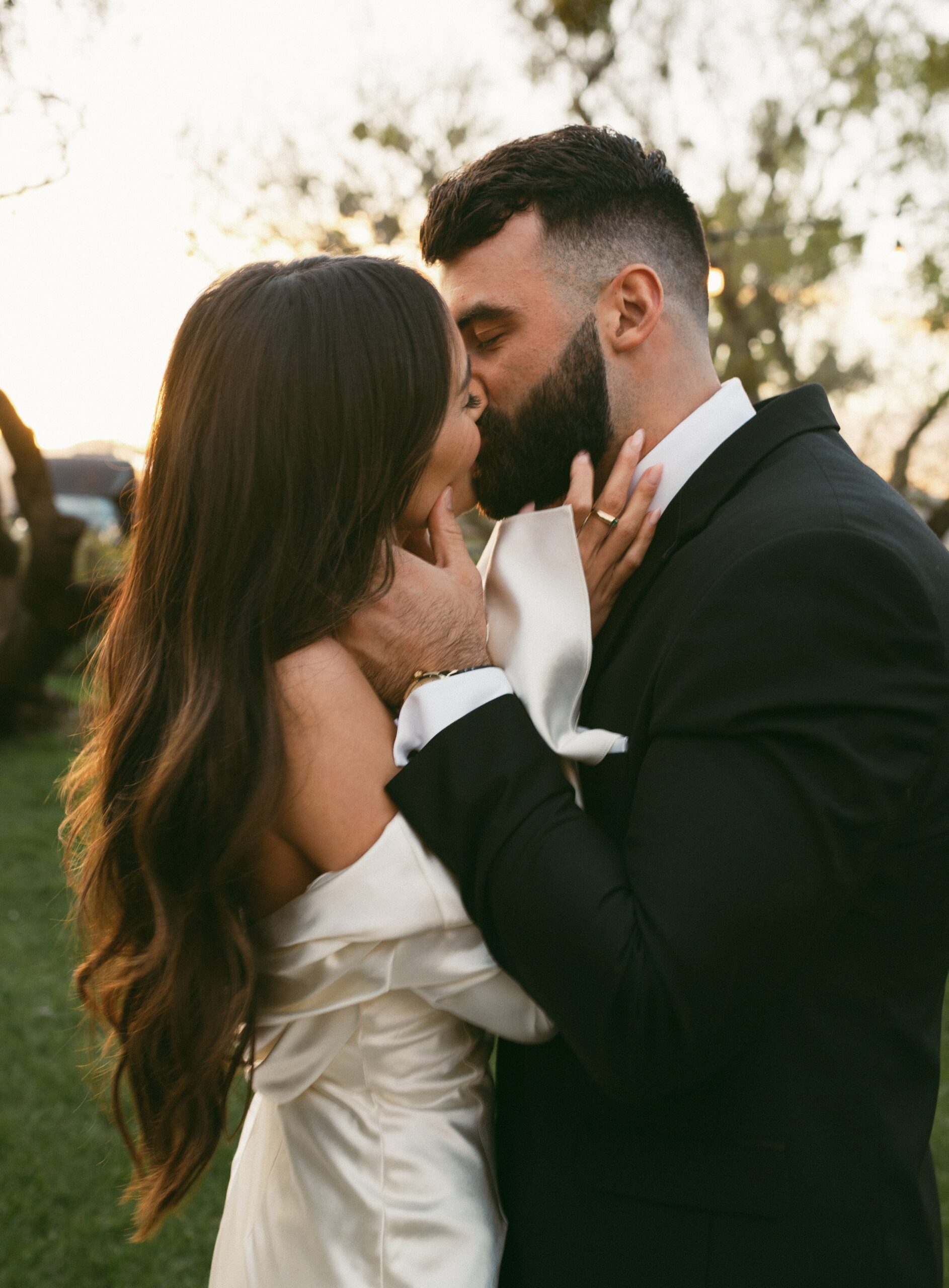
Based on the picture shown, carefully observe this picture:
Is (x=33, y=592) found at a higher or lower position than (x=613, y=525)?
lower

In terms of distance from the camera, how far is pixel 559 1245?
5.75 ft

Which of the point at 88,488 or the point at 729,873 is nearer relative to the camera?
the point at 729,873

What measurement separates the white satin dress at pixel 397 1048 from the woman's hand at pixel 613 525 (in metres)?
0.14

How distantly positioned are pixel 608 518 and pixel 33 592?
31.3 ft

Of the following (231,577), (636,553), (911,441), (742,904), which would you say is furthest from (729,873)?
(911,441)

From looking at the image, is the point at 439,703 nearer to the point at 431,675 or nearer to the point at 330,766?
the point at 431,675

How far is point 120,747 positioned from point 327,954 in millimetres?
495

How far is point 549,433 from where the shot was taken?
2.38 meters

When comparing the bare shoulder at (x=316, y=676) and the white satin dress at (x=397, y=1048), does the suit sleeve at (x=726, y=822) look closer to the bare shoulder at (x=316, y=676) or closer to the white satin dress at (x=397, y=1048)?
the white satin dress at (x=397, y=1048)

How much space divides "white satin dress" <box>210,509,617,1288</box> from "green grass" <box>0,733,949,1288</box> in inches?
73.1

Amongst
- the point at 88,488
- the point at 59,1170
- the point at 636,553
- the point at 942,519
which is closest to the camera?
the point at 636,553

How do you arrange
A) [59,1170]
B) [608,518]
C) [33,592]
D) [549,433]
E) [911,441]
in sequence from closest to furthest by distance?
[608,518]
[549,433]
[59,1170]
[33,592]
[911,441]

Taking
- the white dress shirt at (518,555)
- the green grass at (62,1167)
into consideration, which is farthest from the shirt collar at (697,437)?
the green grass at (62,1167)

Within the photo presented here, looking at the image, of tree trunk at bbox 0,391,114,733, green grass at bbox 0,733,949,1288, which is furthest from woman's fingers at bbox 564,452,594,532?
tree trunk at bbox 0,391,114,733
